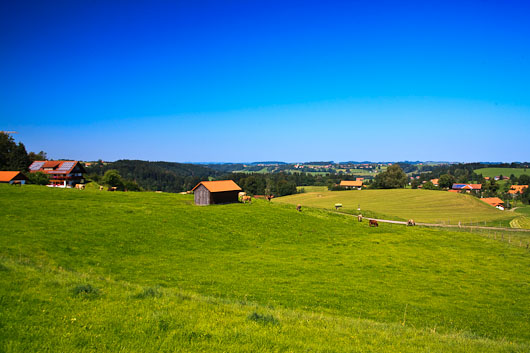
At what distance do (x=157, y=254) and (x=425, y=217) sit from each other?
76354 millimetres

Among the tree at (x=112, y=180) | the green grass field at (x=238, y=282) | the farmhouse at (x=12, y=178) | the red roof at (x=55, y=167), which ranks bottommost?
the green grass field at (x=238, y=282)

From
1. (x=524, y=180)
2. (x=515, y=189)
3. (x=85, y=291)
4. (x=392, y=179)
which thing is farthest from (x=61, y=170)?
(x=524, y=180)

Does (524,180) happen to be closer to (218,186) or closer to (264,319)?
(218,186)

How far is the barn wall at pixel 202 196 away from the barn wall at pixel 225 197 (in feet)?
3.09

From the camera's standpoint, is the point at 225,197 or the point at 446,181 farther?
the point at 446,181

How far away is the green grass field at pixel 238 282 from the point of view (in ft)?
28.4

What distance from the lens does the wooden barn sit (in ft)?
163

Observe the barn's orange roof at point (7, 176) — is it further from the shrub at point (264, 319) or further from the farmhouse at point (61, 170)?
the shrub at point (264, 319)

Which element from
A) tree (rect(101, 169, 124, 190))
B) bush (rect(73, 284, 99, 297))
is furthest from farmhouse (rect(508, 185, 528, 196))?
bush (rect(73, 284, 99, 297))

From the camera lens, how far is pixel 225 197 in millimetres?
51844

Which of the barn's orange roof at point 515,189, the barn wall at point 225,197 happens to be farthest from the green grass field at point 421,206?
the barn's orange roof at point 515,189

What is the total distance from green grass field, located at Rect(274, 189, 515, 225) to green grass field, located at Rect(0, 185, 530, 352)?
132 ft

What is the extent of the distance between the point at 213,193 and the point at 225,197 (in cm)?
282

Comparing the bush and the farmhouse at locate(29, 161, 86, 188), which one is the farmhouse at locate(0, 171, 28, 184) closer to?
the farmhouse at locate(29, 161, 86, 188)
